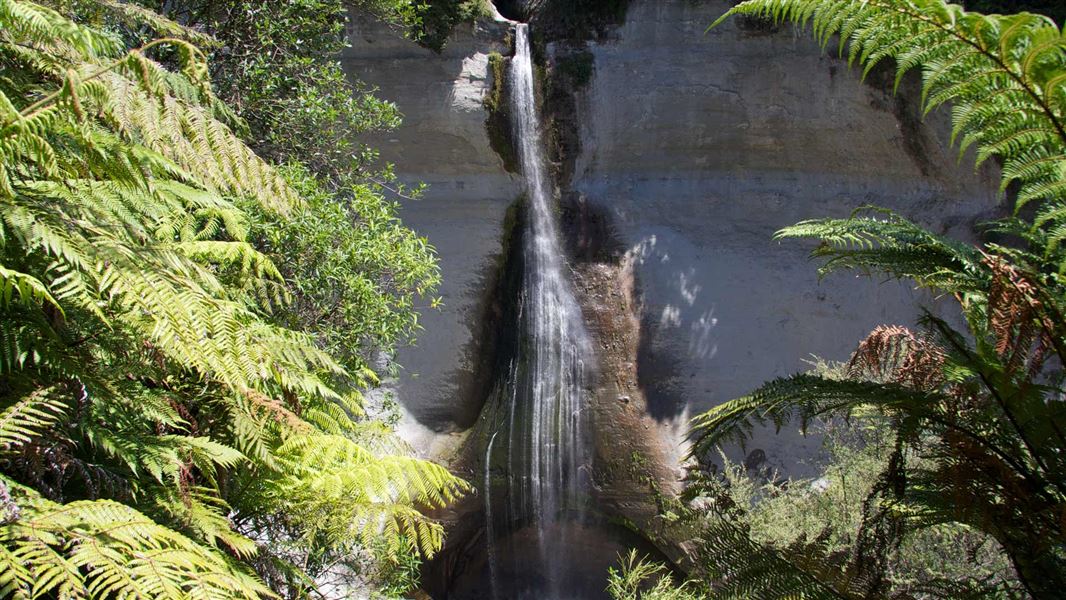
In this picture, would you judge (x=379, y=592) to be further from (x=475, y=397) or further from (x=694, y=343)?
(x=694, y=343)

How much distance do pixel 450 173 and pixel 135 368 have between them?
30.6 feet

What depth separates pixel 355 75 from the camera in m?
11.3

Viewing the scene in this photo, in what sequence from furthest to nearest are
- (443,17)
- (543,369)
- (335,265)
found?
(443,17) → (543,369) → (335,265)

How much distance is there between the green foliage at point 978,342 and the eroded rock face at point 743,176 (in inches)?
282

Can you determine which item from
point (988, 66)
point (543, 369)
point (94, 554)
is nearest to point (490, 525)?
point (543, 369)

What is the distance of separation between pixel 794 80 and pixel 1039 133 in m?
9.84

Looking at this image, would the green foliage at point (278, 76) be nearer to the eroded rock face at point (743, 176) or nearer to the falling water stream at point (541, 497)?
the falling water stream at point (541, 497)

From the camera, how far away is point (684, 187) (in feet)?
41.1

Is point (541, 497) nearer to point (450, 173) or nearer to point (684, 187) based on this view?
point (450, 173)

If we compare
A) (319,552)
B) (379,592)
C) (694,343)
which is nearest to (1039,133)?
(319,552)

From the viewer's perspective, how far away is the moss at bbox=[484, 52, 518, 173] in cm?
1195

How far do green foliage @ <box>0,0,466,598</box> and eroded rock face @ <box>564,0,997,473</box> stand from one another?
24.5ft

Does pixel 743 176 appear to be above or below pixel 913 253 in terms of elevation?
below

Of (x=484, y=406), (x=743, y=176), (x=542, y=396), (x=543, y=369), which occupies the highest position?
(x=743, y=176)
